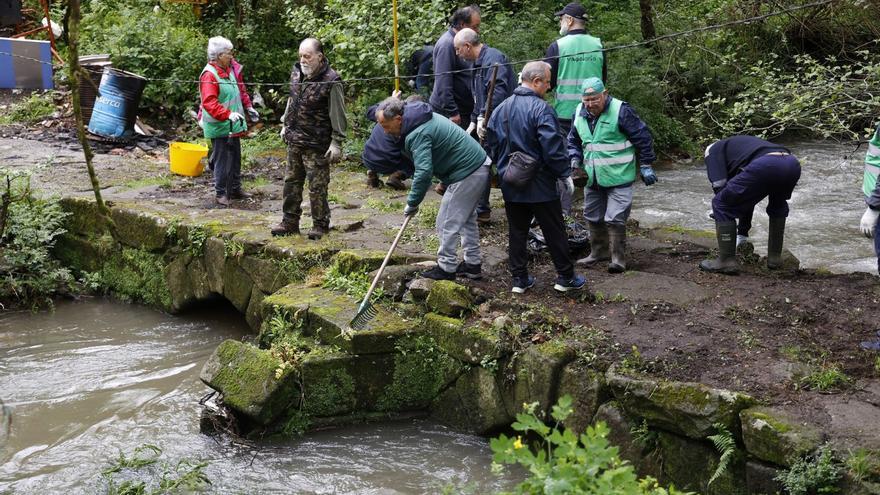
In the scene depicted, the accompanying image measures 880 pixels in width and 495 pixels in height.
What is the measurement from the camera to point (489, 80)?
8.10 m

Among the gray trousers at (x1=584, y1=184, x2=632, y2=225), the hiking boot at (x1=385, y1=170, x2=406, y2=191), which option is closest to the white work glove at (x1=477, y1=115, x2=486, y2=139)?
the gray trousers at (x1=584, y1=184, x2=632, y2=225)

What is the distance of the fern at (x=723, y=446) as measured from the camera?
477cm

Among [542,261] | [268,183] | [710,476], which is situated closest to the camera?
[710,476]

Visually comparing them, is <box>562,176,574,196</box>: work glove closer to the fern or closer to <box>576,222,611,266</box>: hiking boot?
<box>576,222,611,266</box>: hiking boot

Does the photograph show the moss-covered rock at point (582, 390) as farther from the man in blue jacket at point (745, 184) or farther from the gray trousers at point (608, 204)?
the man in blue jacket at point (745, 184)

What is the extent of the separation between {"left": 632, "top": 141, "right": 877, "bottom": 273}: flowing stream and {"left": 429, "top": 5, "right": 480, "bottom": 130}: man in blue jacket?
2.66 metres

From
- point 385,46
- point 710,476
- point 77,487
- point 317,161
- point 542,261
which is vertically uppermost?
point 385,46

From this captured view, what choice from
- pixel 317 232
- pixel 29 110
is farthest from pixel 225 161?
pixel 29 110

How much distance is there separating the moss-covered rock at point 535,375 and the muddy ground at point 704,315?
148 millimetres

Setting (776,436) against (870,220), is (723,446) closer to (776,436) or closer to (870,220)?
(776,436)

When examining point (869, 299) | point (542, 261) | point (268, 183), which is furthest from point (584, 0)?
point (869, 299)

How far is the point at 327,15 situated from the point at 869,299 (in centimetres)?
983

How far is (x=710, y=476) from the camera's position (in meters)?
4.96

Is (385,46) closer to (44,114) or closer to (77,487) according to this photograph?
(44,114)
